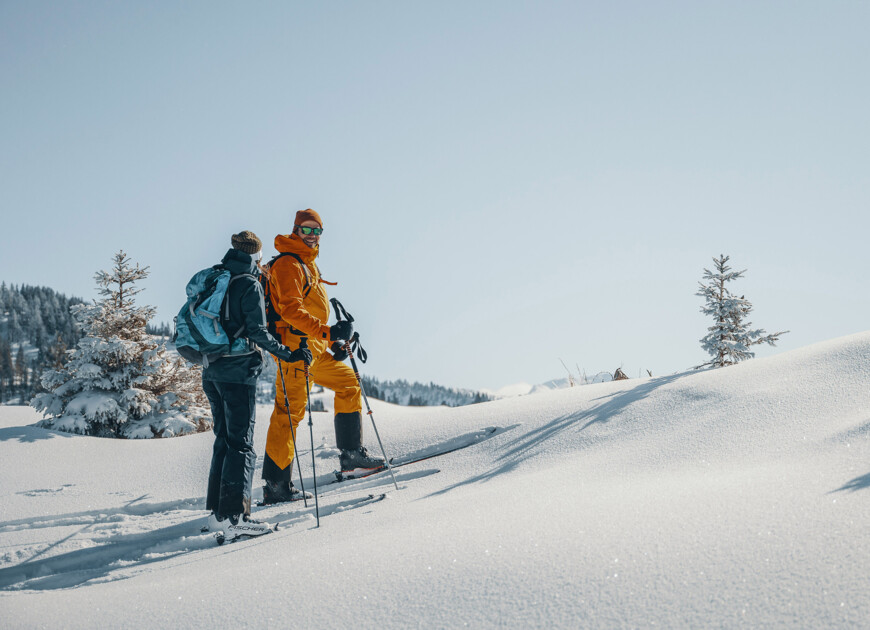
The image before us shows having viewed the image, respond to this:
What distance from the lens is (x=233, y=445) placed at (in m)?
4.26

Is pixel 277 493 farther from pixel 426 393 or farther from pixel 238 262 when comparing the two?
pixel 426 393

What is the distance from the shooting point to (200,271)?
4277mm

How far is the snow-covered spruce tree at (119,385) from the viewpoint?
10.8m

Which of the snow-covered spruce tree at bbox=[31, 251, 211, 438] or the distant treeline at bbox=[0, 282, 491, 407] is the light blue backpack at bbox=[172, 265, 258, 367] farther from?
the distant treeline at bbox=[0, 282, 491, 407]

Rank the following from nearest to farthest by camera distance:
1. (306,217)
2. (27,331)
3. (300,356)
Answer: (300,356) → (306,217) → (27,331)

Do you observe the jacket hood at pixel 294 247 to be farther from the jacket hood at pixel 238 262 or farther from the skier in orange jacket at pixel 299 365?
the jacket hood at pixel 238 262

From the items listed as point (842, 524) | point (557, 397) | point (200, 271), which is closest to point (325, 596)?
point (842, 524)

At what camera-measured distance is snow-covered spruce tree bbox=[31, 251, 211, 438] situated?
1083 cm

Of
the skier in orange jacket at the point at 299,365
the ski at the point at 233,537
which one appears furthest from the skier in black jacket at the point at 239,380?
the skier in orange jacket at the point at 299,365

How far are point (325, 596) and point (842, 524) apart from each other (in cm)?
197

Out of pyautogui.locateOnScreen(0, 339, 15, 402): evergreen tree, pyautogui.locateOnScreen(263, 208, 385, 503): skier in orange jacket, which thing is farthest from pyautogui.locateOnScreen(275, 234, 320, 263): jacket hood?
pyautogui.locateOnScreen(0, 339, 15, 402): evergreen tree

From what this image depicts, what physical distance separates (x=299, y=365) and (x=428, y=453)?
5.20 ft

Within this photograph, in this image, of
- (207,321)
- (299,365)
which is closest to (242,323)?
(207,321)

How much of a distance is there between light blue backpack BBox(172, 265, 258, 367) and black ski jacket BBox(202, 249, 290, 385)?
35 mm
